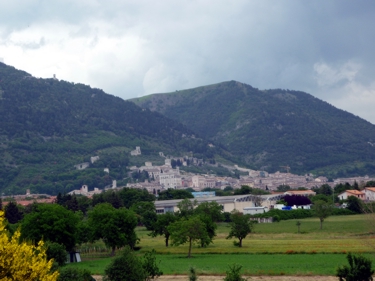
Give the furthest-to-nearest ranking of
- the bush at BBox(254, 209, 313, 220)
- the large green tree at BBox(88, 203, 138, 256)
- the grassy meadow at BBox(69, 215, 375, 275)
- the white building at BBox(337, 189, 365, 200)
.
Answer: the white building at BBox(337, 189, 365, 200)
the bush at BBox(254, 209, 313, 220)
the large green tree at BBox(88, 203, 138, 256)
the grassy meadow at BBox(69, 215, 375, 275)

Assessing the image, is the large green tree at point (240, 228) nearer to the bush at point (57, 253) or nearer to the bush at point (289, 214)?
the bush at point (57, 253)

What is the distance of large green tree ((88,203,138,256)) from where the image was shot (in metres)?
56.3

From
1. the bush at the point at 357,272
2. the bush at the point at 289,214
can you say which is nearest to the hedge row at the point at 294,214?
the bush at the point at 289,214

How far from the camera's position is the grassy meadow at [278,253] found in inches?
1538

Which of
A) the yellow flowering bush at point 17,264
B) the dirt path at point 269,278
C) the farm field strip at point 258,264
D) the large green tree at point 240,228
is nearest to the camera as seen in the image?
the yellow flowering bush at point 17,264

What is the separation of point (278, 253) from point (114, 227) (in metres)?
15.9

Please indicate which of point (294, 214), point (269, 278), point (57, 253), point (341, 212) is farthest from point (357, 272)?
point (341, 212)

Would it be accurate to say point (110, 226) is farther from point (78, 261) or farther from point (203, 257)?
point (203, 257)

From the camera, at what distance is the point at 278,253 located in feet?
161

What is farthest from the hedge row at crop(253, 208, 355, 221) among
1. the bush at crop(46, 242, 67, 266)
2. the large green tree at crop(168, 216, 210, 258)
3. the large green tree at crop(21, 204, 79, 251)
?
the bush at crop(46, 242, 67, 266)

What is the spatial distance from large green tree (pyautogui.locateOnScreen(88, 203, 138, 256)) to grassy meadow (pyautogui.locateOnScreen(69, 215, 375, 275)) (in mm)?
1837

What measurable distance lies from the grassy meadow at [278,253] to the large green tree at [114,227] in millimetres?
1837

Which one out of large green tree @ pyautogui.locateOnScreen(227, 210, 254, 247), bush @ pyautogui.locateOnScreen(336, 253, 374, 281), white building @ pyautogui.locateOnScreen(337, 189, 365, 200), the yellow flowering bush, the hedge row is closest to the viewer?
the yellow flowering bush

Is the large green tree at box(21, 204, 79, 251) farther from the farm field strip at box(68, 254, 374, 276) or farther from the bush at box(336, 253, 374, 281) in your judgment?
the bush at box(336, 253, 374, 281)
